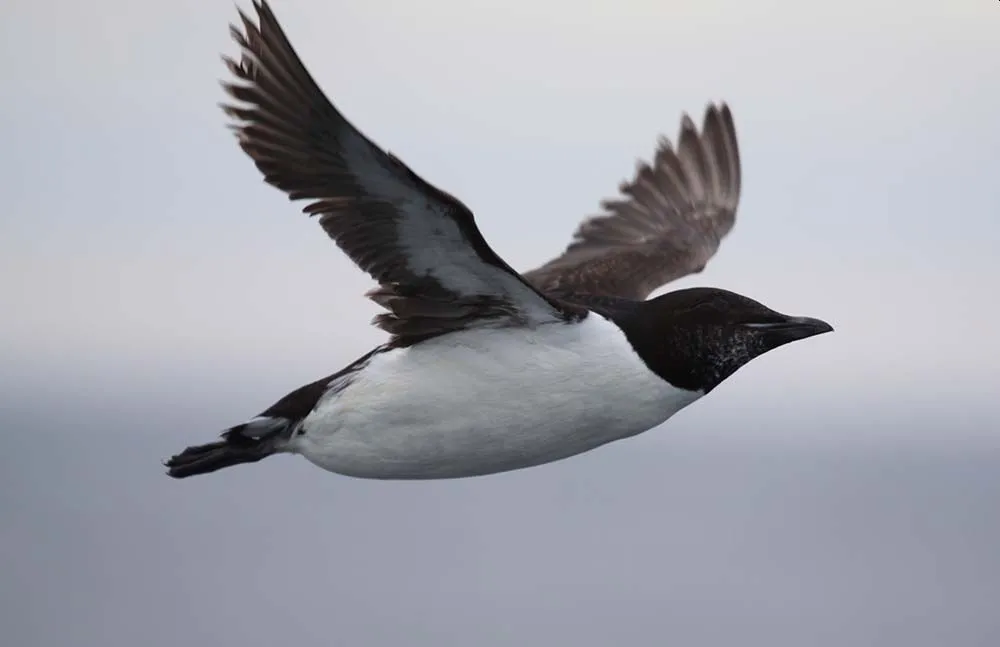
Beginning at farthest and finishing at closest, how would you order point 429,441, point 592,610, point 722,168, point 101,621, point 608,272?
1. point 592,610
2. point 101,621
3. point 722,168
4. point 608,272
5. point 429,441

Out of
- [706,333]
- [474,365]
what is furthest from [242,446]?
[706,333]

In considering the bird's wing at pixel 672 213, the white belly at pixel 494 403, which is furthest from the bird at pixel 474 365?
the bird's wing at pixel 672 213

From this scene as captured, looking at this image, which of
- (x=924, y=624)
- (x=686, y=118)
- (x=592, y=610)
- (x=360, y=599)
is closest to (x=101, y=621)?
(x=360, y=599)

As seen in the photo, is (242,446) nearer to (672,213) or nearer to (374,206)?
(374,206)

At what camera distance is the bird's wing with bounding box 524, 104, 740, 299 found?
11852 millimetres

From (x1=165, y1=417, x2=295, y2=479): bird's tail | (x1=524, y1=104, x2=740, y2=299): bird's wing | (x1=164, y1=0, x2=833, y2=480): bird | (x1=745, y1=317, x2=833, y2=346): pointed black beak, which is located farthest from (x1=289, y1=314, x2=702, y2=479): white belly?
(x1=524, y1=104, x2=740, y2=299): bird's wing

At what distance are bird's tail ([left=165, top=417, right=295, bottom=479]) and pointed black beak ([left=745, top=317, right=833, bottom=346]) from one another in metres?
2.61

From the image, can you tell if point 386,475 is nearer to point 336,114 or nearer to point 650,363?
point 650,363

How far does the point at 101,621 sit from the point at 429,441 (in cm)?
16686

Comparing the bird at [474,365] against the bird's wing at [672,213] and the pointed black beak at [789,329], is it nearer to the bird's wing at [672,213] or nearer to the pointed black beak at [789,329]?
the pointed black beak at [789,329]

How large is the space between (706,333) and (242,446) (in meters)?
2.61

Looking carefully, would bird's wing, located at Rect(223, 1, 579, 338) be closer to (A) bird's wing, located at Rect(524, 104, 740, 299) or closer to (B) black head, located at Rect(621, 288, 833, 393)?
(B) black head, located at Rect(621, 288, 833, 393)

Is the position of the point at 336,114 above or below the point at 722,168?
below

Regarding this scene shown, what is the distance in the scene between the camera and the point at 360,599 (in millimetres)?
188125
